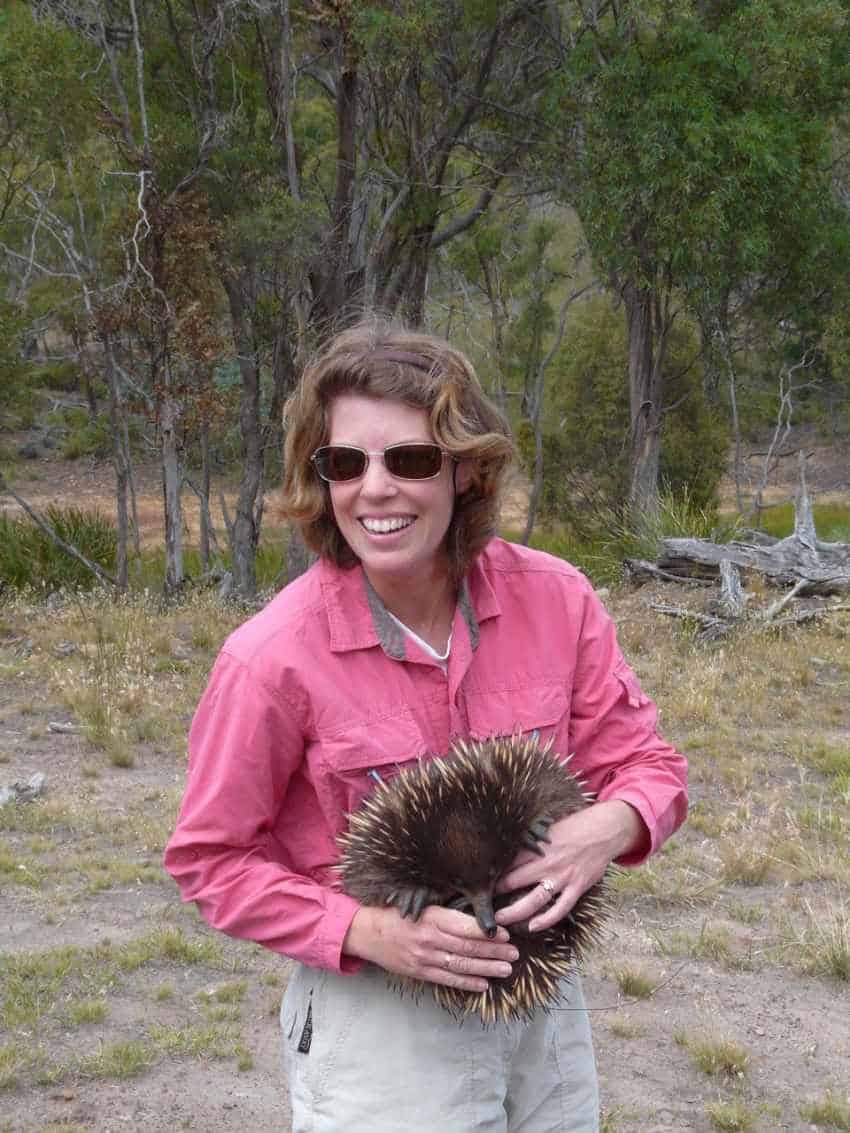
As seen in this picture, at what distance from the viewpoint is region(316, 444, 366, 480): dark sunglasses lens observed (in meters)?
2.23

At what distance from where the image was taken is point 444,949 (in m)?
1.97

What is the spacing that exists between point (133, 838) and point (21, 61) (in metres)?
9.87

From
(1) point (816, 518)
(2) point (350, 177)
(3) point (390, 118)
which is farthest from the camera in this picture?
(1) point (816, 518)

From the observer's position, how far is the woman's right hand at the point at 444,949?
6.46 ft

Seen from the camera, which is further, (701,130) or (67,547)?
(67,547)

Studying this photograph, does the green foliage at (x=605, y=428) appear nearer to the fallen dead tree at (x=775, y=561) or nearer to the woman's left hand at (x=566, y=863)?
the fallen dead tree at (x=775, y=561)

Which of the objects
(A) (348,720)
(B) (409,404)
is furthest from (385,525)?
(A) (348,720)

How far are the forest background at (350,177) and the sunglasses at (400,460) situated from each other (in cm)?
1142

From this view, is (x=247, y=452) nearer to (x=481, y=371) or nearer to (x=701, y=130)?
(x=701, y=130)

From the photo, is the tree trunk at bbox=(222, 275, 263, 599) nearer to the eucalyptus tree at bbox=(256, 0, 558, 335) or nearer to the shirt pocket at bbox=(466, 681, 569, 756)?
the eucalyptus tree at bbox=(256, 0, 558, 335)

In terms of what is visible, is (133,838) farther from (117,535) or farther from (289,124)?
(289,124)

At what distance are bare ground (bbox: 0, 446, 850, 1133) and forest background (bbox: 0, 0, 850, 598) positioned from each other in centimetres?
666

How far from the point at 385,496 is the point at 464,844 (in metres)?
0.64

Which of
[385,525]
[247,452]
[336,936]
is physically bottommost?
[247,452]
